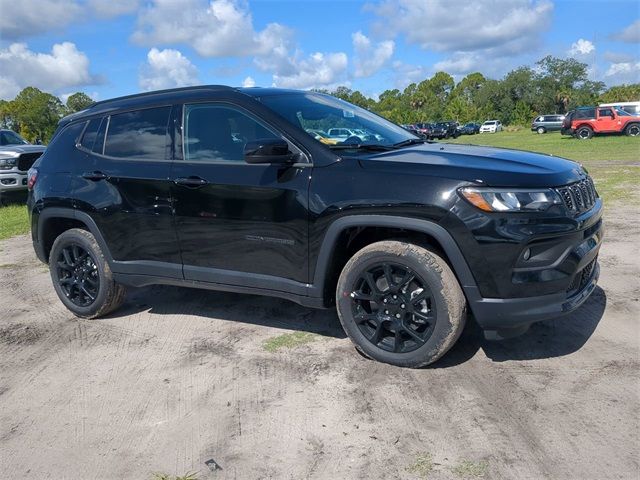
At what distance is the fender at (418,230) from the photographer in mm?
3381

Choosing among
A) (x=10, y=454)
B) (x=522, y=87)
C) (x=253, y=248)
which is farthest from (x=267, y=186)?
(x=522, y=87)

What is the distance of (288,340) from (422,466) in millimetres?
1781

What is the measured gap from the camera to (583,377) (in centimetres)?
352

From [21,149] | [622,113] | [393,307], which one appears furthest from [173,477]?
[622,113]

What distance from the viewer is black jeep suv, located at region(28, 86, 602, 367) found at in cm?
334

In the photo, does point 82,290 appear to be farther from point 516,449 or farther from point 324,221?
point 516,449

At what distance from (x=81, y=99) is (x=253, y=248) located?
7708cm

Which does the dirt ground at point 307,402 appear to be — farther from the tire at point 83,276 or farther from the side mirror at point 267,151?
the side mirror at point 267,151

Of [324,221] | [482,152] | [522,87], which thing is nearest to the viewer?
[324,221]

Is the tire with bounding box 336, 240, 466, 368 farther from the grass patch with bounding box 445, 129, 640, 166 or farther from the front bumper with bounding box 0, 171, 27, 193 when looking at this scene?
the front bumper with bounding box 0, 171, 27, 193

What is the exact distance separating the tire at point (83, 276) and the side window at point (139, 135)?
0.81m

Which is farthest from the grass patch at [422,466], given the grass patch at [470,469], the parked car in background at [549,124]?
the parked car in background at [549,124]

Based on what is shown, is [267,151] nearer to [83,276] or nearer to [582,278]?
[582,278]

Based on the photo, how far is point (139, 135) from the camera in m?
4.66
